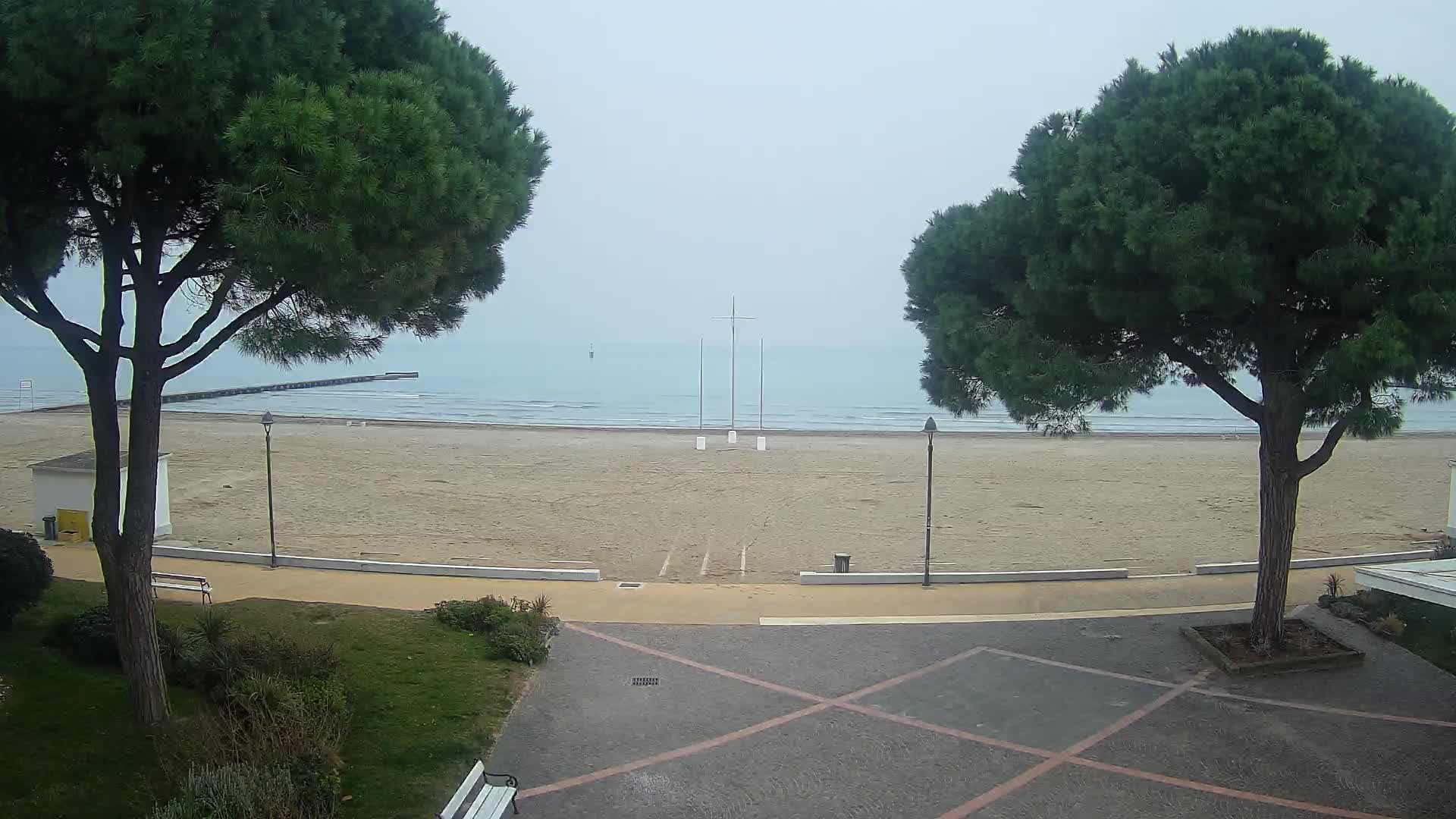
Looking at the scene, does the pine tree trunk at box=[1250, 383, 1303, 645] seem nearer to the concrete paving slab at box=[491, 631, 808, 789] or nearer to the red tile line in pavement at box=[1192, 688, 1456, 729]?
the red tile line in pavement at box=[1192, 688, 1456, 729]

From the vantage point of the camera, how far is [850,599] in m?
14.0

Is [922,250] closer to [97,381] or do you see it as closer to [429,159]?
[429,159]

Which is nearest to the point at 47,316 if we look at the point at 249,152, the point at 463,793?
the point at 249,152

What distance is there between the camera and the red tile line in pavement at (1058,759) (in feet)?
24.5

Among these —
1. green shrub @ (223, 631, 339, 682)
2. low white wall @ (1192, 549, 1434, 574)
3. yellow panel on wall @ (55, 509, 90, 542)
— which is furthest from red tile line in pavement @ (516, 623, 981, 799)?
A: yellow panel on wall @ (55, 509, 90, 542)

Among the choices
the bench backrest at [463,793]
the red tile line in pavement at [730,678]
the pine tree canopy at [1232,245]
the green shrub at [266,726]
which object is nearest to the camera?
the bench backrest at [463,793]

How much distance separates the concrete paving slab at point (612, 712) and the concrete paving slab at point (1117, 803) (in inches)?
101

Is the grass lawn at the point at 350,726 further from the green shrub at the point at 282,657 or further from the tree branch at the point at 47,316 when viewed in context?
the tree branch at the point at 47,316

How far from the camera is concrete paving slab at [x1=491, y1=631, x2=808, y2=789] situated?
825 cm

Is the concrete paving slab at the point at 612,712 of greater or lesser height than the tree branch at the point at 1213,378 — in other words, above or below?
below

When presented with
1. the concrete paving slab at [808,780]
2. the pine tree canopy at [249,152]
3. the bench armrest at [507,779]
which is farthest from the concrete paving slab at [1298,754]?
the pine tree canopy at [249,152]

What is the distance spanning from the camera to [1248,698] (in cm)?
974

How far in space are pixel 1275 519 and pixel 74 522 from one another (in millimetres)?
19736

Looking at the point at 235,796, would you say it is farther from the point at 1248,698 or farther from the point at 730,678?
the point at 1248,698
